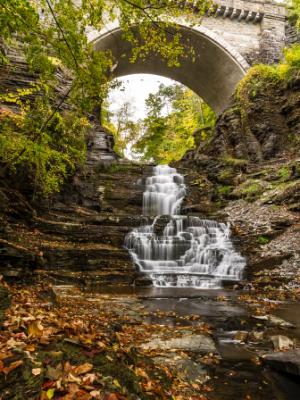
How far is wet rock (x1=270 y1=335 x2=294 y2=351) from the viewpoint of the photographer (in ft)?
11.8

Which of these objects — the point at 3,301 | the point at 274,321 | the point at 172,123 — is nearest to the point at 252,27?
the point at 172,123

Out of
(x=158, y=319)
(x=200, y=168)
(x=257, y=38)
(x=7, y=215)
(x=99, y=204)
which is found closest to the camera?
(x=158, y=319)

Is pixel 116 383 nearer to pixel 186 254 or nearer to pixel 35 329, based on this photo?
pixel 35 329

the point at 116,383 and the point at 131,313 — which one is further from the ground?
the point at 131,313

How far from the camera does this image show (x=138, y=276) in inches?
333

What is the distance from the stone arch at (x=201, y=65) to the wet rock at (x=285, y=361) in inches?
740

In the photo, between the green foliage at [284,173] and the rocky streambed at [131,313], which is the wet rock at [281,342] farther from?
the green foliage at [284,173]

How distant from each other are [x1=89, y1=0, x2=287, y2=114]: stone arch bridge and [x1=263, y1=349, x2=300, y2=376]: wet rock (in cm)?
1989

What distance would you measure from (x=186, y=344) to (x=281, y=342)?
110 cm

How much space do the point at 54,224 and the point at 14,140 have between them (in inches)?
156

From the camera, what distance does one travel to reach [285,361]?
2.99 meters

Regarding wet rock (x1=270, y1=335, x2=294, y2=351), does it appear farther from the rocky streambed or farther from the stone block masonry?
the stone block masonry

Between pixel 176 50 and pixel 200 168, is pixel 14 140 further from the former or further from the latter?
pixel 200 168

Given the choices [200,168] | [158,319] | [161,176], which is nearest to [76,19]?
[158,319]
